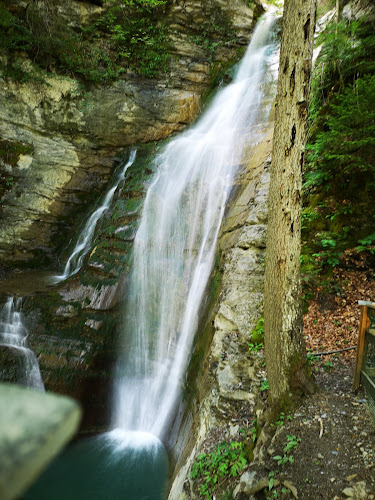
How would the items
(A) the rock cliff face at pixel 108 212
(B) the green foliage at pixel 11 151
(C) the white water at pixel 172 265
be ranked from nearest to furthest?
1. (A) the rock cliff face at pixel 108 212
2. (C) the white water at pixel 172 265
3. (B) the green foliage at pixel 11 151

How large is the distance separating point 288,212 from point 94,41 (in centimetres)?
1237

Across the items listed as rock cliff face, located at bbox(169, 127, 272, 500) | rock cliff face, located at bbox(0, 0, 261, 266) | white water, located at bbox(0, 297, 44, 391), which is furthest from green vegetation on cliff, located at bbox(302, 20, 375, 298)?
rock cliff face, located at bbox(0, 0, 261, 266)

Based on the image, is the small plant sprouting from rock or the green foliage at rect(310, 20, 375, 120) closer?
the small plant sprouting from rock

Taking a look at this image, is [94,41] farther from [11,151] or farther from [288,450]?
[288,450]

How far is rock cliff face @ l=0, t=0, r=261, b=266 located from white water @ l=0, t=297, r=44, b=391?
3456 mm

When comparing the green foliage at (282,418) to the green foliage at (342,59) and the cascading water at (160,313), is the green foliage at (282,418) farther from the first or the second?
the green foliage at (342,59)

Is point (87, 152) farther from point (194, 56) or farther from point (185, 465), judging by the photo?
point (185, 465)

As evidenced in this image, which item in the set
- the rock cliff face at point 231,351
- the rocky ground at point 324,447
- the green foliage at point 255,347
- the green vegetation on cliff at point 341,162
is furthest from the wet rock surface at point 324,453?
the green vegetation on cliff at point 341,162

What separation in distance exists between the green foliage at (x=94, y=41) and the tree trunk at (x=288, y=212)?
33.7ft

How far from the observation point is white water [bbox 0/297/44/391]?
6.75m

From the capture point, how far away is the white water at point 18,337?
6.75m

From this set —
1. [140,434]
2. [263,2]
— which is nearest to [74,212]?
[140,434]

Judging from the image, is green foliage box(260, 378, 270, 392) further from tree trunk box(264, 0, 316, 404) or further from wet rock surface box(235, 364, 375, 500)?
wet rock surface box(235, 364, 375, 500)

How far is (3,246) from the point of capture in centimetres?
1026
